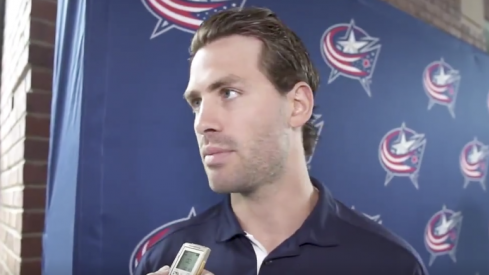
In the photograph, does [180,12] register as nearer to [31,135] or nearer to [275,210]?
[31,135]

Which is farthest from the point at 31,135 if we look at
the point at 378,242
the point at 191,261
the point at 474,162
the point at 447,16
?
the point at 447,16

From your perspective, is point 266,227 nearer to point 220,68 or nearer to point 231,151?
point 231,151

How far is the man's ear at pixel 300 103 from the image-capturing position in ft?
3.41

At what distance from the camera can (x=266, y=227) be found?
101 cm

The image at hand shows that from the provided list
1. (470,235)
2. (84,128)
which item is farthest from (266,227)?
(470,235)

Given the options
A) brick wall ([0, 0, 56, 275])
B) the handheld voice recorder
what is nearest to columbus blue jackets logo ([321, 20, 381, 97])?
brick wall ([0, 0, 56, 275])

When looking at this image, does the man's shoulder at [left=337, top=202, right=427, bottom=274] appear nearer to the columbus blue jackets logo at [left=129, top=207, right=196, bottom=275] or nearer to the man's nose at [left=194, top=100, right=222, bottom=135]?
the man's nose at [left=194, top=100, right=222, bottom=135]

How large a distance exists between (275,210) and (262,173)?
11 centimetres

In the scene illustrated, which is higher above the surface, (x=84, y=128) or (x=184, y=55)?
(x=184, y=55)

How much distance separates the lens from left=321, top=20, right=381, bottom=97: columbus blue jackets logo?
186 centimetres

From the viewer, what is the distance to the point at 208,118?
3.08 ft

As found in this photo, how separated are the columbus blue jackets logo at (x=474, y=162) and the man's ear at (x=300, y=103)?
6.20 ft

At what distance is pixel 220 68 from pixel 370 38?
1.33 metres

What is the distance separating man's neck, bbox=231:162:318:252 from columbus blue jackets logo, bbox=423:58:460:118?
1.62m
